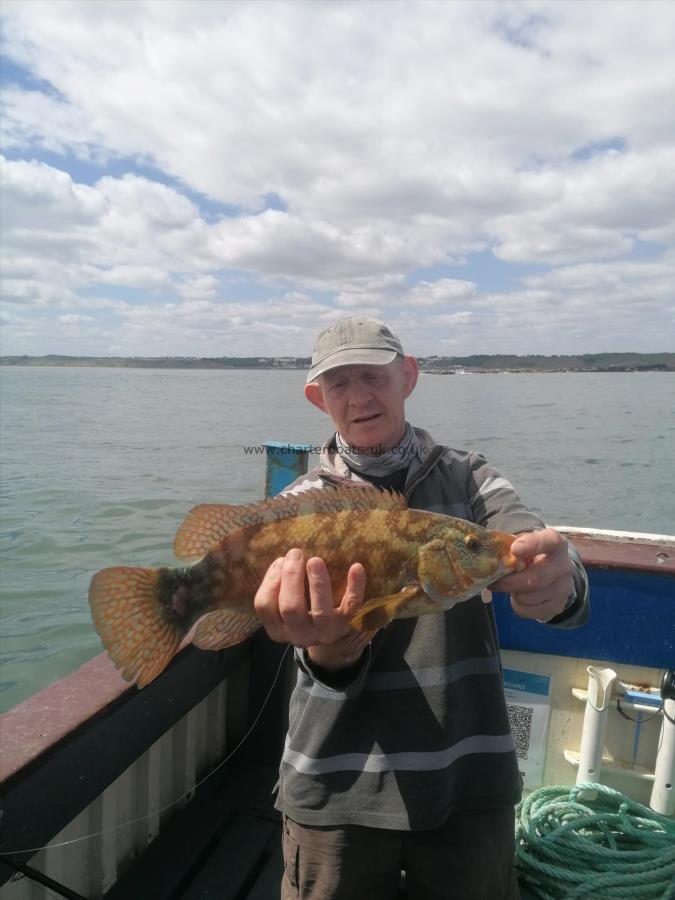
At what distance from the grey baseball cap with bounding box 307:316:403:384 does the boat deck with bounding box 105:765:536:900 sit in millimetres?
3290

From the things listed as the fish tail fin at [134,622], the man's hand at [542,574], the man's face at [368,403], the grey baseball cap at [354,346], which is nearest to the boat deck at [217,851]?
the fish tail fin at [134,622]

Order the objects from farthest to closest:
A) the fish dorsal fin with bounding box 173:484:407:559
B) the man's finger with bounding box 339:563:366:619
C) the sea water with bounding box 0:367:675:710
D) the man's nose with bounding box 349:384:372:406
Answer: the sea water with bounding box 0:367:675:710 → the man's nose with bounding box 349:384:372:406 → the fish dorsal fin with bounding box 173:484:407:559 → the man's finger with bounding box 339:563:366:619

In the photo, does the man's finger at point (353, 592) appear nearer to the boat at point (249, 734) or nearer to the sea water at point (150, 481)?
the boat at point (249, 734)

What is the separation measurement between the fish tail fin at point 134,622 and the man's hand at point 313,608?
493 millimetres

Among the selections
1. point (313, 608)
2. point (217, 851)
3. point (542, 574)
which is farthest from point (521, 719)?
point (313, 608)

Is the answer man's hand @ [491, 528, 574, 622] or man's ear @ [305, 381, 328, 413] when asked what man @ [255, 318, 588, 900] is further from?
Answer: man's ear @ [305, 381, 328, 413]

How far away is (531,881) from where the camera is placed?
3986mm

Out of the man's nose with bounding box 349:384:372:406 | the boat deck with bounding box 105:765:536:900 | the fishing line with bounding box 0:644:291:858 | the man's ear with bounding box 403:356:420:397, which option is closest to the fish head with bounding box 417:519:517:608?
the man's nose with bounding box 349:384:372:406

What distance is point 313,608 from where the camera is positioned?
2.51 metres

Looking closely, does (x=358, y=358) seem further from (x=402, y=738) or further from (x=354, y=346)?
(x=402, y=738)

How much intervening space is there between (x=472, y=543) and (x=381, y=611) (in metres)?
0.54

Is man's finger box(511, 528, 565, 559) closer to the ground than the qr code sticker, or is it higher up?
higher up

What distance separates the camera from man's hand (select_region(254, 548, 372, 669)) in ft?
8.20

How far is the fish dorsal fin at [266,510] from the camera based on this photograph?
2.80 meters
